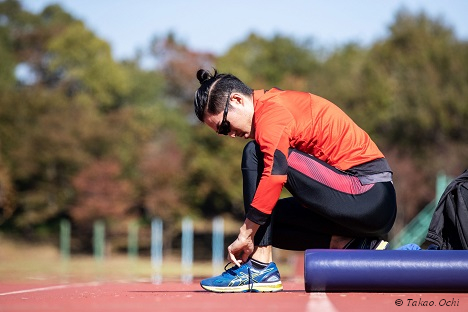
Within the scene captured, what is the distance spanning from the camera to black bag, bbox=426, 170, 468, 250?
5.54m

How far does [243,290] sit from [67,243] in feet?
124

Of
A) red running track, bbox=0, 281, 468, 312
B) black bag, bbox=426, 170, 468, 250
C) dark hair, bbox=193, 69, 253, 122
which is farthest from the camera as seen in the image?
black bag, bbox=426, 170, 468, 250

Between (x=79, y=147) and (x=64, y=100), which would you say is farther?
(x=64, y=100)

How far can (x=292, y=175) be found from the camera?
523 cm

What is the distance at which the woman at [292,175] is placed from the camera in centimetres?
519

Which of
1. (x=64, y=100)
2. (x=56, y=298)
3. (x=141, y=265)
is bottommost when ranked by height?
(x=141, y=265)

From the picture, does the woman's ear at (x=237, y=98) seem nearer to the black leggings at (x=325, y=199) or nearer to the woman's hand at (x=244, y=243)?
the black leggings at (x=325, y=199)

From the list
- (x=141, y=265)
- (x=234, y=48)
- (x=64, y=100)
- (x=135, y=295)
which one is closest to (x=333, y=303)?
(x=135, y=295)

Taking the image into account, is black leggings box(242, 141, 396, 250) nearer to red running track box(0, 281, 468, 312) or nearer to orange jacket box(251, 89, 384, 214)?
orange jacket box(251, 89, 384, 214)

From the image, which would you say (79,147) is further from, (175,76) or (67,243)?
(175,76)

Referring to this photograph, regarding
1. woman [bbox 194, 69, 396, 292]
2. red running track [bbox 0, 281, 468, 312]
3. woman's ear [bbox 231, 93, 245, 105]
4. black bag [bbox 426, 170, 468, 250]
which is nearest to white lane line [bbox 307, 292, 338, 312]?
red running track [bbox 0, 281, 468, 312]

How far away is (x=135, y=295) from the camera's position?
17.6 feet

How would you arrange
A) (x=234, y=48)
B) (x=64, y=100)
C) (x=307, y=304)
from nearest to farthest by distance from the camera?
(x=307, y=304) < (x=64, y=100) < (x=234, y=48)

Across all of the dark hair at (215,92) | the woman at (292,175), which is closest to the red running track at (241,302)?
the woman at (292,175)
